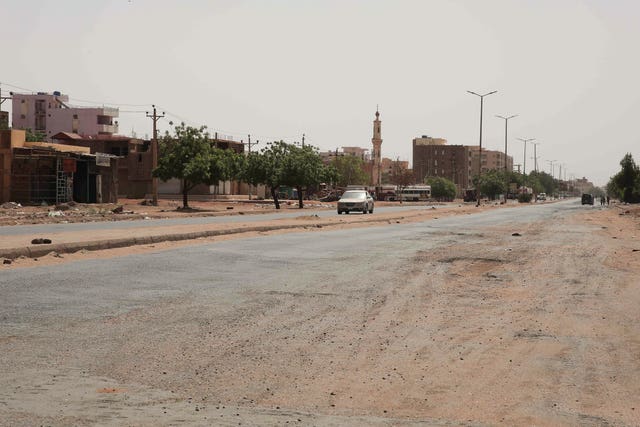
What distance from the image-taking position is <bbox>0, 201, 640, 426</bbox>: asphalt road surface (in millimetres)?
5625

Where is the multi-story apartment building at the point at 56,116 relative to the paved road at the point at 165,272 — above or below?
above

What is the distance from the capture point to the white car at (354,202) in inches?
2231

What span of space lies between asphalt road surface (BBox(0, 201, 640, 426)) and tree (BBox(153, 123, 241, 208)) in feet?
156

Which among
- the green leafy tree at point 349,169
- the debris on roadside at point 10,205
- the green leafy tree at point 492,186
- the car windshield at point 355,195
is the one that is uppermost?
the green leafy tree at point 349,169

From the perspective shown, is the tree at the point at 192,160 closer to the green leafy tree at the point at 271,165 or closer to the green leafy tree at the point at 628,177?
the green leafy tree at the point at 271,165

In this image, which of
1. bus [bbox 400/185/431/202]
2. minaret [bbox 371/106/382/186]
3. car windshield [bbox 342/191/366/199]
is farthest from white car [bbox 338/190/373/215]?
minaret [bbox 371/106/382/186]

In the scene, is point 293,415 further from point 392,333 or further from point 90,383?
point 392,333

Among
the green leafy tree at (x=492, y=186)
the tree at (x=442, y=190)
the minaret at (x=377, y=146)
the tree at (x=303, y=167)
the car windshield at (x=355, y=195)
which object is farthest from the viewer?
the minaret at (x=377, y=146)

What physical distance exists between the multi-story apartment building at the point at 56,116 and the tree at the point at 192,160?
275 ft

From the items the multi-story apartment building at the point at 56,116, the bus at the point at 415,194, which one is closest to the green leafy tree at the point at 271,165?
the bus at the point at 415,194

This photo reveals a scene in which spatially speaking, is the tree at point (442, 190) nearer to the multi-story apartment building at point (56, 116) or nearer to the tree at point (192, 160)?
the multi-story apartment building at point (56, 116)

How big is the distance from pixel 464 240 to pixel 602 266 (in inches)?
337

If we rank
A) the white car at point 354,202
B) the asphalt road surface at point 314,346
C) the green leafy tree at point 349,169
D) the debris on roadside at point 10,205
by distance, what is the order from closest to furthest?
the asphalt road surface at point 314,346, the debris on roadside at point 10,205, the white car at point 354,202, the green leafy tree at point 349,169

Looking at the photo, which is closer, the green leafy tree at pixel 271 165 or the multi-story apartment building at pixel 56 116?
the green leafy tree at pixel 271 165
